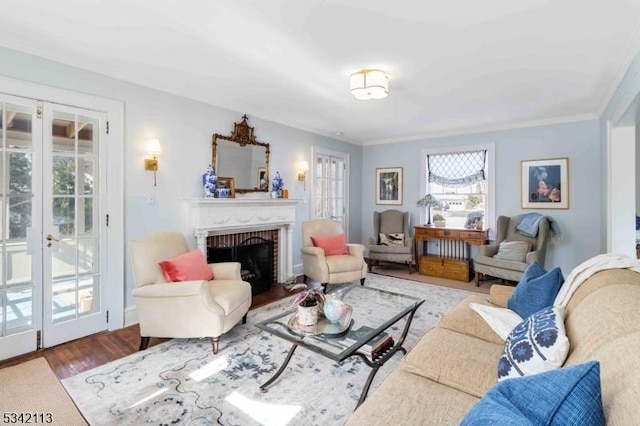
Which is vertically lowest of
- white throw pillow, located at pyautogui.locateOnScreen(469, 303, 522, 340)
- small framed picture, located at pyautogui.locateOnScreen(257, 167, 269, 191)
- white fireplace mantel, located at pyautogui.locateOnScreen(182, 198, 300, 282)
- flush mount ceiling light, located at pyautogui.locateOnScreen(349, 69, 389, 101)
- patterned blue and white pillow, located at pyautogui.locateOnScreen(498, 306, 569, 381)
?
white throw pillow, located at pyautogui.locateOnScreen(469, 303, 522, 340)

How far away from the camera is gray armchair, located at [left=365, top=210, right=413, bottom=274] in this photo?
5.16 metres

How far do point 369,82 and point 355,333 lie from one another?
2.10 meters

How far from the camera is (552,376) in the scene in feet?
2.73

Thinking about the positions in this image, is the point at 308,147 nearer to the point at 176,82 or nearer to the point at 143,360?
the point at 176,82

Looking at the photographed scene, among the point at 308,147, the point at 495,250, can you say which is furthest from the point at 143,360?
the point at 495,250

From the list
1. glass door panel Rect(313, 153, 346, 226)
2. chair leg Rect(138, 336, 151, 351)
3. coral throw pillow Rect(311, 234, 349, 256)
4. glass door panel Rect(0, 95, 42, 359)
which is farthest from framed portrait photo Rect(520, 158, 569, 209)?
glass door panel Rect(0, 95, 42, 359)

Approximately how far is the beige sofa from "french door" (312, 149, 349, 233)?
3.77 metres

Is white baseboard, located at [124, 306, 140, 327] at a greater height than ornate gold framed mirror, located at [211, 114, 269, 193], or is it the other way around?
ornate gold framed mirror, located at [211, 114, 269, 193]

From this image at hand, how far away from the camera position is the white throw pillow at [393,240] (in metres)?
5.33

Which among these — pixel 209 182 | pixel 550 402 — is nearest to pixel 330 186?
pixel 209 182

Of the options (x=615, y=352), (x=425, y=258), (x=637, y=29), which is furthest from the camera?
(x=425, y=258)

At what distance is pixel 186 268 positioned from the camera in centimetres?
283

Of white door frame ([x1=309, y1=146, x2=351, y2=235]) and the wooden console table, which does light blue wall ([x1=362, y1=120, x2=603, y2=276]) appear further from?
white door frame ([x1=309, y1=146, x2=351, y2=235])

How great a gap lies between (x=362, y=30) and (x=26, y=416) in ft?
10.2
